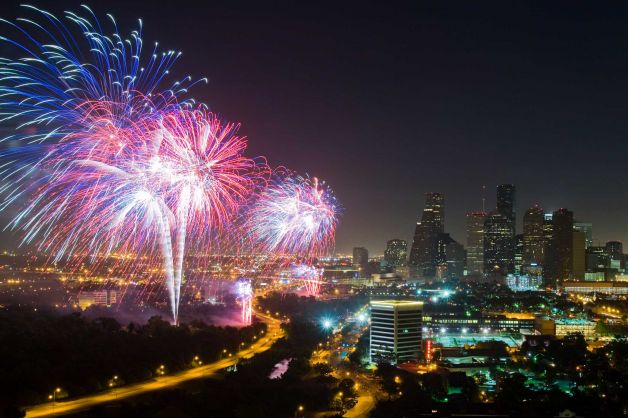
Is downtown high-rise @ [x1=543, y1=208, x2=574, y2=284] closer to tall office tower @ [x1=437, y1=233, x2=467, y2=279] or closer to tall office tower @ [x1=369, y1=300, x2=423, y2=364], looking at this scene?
tall office tower @ [x1=437, y1=233, x2=467, y2=279]

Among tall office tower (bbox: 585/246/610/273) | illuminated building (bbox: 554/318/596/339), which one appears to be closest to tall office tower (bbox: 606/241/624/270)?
tall office tower (bbox: 585/246/610/273)

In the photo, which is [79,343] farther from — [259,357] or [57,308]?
[57,308]

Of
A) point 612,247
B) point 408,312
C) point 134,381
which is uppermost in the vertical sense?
point 612,247

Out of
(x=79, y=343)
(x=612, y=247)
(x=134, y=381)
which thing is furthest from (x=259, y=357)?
(x=612, y=247)

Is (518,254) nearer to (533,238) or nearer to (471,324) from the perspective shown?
(533,238)

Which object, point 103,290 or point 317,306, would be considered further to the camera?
point 317,306

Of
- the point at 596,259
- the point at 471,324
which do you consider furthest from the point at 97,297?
the point at 596,259
